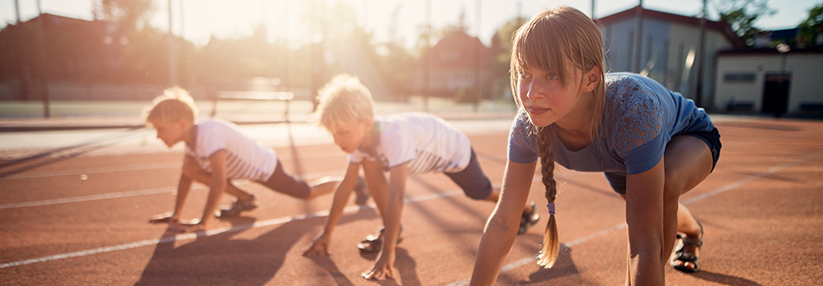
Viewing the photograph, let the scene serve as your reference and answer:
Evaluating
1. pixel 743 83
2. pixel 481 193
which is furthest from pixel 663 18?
pixel 481 193

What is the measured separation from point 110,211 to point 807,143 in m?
14.4

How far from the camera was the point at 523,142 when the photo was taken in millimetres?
1842

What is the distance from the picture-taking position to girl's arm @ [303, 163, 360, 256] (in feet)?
10.3

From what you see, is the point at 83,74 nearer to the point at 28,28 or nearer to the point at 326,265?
Answer: the point at 28,28

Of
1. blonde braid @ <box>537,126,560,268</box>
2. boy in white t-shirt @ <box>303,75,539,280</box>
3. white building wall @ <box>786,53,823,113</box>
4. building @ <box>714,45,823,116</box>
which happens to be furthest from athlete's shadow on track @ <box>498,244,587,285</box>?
white building wall @ <box>786,53,823,113</box>

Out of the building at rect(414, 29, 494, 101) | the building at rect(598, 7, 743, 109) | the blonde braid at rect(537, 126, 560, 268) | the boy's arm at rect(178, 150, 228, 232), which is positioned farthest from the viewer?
the building at rect(414, 29, 494, 101)

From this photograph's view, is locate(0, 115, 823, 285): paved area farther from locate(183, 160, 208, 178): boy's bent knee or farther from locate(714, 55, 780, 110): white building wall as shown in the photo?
locate(714, 55, 780, 110): white building wall

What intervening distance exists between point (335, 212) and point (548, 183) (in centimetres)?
172

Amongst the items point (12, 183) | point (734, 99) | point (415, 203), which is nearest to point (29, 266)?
point (415, 203)

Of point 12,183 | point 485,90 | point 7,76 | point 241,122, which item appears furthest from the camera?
point 485,90

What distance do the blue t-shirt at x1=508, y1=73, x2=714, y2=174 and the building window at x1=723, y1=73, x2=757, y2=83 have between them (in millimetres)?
36161

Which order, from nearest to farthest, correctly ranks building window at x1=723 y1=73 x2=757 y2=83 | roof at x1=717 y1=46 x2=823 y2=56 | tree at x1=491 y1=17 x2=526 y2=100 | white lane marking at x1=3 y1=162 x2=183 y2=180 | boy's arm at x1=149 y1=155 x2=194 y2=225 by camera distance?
boy's arm at x1=149 y1=155 x2=194 y2=225 → white lane marking at x1=3 y1=162 x2=183 y2=180 → roof at x1=717 y1=46 x2=823 y2=56 → building window at x1=723 y1=73 x2=757 y2=83 → tree at x1=491 y1=17 x2=526 y2=100

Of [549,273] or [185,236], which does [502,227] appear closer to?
[549,273]

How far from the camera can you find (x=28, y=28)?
15734 mm
